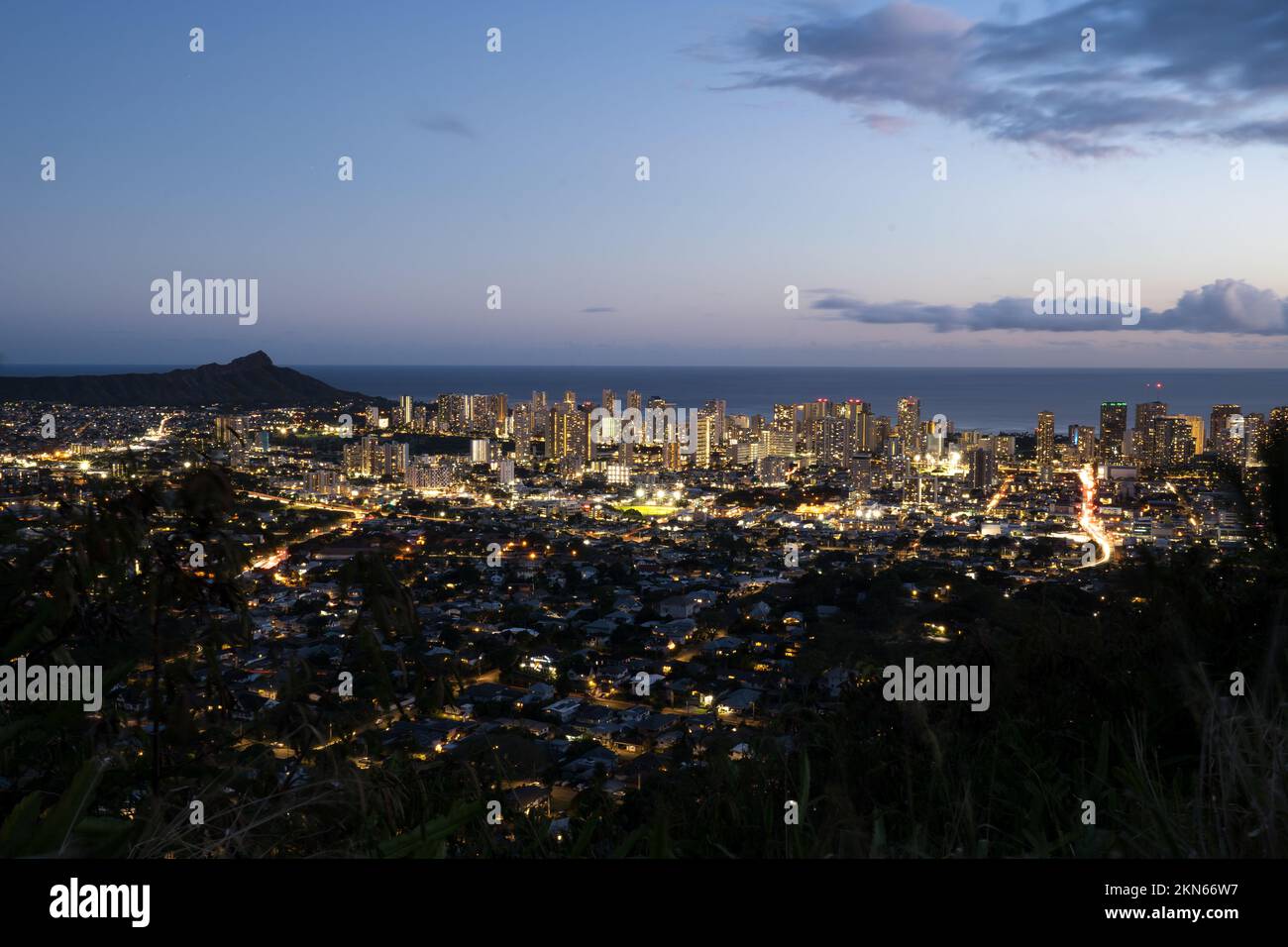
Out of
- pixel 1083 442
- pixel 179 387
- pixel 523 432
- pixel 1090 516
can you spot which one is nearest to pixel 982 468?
pixel 1083 442

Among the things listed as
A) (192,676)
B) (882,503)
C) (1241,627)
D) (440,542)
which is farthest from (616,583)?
(882,503)

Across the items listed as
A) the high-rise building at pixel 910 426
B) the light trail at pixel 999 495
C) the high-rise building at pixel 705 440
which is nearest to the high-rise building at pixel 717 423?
the high-rise building at pixel 705 440

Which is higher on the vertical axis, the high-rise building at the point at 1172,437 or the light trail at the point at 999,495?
the high-rise building at the point at 1172,437

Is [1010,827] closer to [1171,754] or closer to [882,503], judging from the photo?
[1171,754]

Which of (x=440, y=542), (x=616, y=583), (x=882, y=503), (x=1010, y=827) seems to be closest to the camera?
(x=1010, y=827)

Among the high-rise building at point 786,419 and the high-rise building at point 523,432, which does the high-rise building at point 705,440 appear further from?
the high-rise building at point 523,432

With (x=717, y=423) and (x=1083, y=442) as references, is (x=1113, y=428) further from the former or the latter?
(x=717, y=423)
